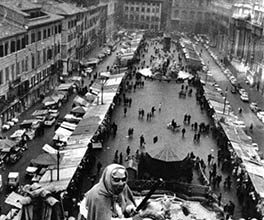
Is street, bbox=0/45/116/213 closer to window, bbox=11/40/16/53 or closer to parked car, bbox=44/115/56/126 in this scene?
parked car, bbox=44/115/56/126

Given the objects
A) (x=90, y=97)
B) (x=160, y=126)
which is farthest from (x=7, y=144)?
(x=90, y=97)

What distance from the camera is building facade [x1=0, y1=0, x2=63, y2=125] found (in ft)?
142

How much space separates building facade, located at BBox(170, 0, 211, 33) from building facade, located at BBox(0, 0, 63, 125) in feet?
265


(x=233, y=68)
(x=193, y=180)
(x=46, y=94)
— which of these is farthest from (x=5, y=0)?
(x=233, y=68)

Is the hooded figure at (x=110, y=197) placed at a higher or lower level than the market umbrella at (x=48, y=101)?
higher

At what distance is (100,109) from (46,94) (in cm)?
1396

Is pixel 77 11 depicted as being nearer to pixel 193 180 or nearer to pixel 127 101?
pixel 127 101

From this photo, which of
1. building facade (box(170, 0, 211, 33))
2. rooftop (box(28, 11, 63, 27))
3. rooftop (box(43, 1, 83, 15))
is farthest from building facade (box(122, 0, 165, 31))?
rooftop (box(28, 11, 63, 27))

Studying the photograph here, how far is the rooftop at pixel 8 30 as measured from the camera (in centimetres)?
4226

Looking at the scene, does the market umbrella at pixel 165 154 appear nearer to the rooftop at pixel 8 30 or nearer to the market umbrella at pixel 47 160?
the market umbrella at pixel 47 160

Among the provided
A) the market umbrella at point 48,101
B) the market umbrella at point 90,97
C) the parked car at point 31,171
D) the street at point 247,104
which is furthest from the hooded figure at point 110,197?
the market umbrella at point 90,97

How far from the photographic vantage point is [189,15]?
140 meters

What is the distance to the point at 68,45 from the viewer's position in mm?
68500

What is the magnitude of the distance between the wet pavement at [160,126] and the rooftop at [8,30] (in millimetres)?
11807
